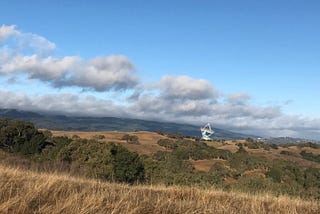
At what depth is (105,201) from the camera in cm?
845

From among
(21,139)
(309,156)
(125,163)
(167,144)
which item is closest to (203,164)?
(167,144)

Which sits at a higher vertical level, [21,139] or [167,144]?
[21,139]

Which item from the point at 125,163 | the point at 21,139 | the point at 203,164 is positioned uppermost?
the point at 21,139

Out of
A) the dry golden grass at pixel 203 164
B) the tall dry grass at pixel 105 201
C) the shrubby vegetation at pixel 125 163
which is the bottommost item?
the dry golden grass at pixel 203 164

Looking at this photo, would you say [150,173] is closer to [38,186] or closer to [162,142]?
[38,186]

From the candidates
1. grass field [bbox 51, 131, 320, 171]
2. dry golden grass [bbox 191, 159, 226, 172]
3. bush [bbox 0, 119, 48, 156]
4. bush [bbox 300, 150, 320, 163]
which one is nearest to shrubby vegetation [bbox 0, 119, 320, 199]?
bush [bbox 0, 119, 48, 156]

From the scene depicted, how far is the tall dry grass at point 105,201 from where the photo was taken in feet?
24.9

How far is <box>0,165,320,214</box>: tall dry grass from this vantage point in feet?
24.9

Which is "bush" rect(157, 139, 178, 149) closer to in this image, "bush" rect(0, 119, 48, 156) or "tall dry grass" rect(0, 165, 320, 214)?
"bush" rect(0, 119, 48, 156)

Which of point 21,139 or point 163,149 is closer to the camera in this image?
point 21,139

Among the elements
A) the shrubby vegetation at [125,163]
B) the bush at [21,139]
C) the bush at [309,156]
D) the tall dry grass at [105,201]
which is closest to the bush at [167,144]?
the shrubby vegetation at [125,163]

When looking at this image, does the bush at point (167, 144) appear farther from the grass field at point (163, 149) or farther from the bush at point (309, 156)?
the bush at point (309, 156)

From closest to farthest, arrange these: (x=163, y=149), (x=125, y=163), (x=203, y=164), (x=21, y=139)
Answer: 1. (x=125, y=163)
2. (x=21, y=139)
3. (x=203, y=164)
4. (x=163, y=149)

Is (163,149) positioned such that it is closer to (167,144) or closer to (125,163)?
(167,144)
